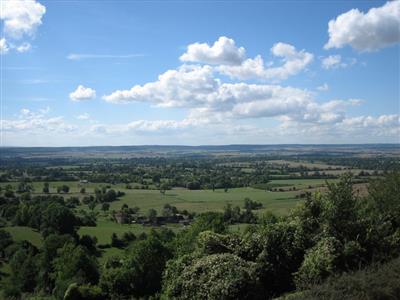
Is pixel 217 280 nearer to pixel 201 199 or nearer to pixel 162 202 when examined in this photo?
pixel 162 202

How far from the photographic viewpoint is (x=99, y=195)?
98312 mm

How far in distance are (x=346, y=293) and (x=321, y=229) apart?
860cm

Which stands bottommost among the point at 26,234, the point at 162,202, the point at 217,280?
the point at 26,234

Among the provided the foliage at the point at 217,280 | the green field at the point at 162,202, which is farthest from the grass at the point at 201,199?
the foliage at the point at 217,280

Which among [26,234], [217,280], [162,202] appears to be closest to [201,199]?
[162,202]

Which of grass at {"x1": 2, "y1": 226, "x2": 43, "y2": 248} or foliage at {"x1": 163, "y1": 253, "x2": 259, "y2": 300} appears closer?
foliage at {"x1": 163, "y1": 253, "x2": 259, "y2": 300}

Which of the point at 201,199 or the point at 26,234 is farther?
the point at 201,199

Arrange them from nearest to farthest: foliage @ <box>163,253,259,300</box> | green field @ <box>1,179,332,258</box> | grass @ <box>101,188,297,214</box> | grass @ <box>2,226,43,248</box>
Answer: foliage @ <box>163,253,259,300</box>, grass @ <box>2,226,43,248</box>, green field @ <box>1,179,332,258</box>, grass @ <box>101,188,297,214</box>

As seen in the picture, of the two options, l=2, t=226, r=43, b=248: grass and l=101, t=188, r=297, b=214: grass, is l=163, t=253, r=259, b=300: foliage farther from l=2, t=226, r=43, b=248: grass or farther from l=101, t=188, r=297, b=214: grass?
l=101, t=188, r=297, b=214: grass

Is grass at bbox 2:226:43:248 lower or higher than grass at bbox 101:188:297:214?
lower

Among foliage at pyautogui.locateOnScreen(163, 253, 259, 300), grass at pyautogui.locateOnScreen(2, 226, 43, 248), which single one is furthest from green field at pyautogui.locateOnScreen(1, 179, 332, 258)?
foliage at pyautogui.locateOnScreen(163, 253, 259, 300)

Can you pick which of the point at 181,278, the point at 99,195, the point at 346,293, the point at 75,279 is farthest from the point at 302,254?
the point at 99,195

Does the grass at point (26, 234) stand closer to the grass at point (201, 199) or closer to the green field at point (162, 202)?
the green field at point (162, 202)

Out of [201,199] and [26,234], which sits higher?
[201,199]
